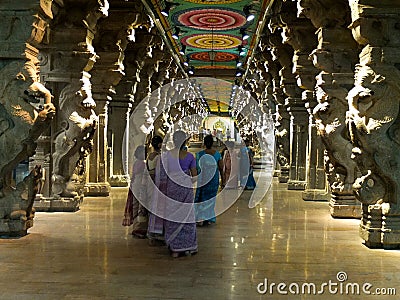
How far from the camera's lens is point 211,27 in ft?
49.3

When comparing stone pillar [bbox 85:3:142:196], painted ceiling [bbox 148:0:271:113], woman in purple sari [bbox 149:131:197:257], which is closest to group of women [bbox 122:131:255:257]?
woman in purple sari [bbox 149:131:197:257]

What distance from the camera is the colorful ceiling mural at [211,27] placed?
1238 cm

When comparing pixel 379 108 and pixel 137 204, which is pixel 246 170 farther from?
pixel 379 108

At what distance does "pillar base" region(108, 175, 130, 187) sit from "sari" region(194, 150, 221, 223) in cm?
539

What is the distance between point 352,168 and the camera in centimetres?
840

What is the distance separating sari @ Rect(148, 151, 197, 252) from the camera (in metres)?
5.70

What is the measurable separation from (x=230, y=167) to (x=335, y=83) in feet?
14.5

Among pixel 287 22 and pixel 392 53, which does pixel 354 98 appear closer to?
pixel 392 53

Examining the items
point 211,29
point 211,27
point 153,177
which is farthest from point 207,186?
point 211,29

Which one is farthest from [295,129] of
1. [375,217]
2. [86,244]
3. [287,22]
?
[86,244]

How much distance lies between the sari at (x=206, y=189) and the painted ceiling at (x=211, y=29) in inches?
201

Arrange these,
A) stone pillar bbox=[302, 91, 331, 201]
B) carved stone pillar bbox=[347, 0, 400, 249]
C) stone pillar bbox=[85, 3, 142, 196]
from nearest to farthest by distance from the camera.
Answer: carved stone pillar bbox=[347, 0, 400, 249]
stone pillar bbox=[85, 3, 142, 196]
stone pillar bbox=[302, 91, 331, 201]

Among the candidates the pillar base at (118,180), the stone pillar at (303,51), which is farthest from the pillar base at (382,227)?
the pillar base at (118,180)

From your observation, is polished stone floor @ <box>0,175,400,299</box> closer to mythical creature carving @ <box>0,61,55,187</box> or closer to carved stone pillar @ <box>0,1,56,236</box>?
carved stone pillar @ <box>0,1,56,236</box>
